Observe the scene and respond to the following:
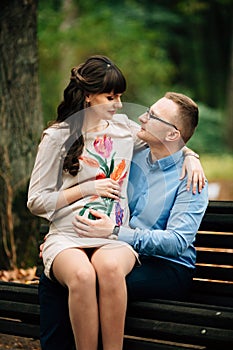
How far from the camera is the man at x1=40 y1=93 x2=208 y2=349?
3.98m

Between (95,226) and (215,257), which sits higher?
(95,226)

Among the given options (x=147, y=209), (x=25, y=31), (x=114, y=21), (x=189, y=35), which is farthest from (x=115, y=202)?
(x=189, y=35)

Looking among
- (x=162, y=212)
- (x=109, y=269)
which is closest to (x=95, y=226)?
(x=109, y=269)

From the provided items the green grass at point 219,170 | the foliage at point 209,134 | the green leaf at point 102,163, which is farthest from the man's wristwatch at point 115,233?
the foliage at point 209,134

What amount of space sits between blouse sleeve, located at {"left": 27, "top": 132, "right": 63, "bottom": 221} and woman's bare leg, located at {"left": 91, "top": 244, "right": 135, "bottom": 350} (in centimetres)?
41

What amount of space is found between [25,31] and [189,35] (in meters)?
20.5

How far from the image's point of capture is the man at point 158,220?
13.1 ft

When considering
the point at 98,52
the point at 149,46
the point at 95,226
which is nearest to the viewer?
the point at 95,226

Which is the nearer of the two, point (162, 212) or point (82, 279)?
point (82, 279)

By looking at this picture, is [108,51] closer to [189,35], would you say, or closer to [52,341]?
[189,35]

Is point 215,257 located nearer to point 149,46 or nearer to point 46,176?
point 46,176

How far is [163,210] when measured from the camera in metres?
4.12

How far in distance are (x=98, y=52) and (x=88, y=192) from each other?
15.2 m

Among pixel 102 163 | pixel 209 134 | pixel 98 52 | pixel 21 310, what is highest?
pixel 102 163
